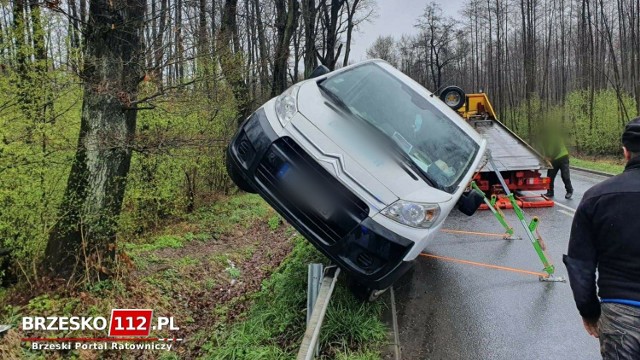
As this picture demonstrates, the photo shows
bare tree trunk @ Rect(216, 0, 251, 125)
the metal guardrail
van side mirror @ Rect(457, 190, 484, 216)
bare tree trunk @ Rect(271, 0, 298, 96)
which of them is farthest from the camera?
bare tree trunk @ Rect(271, 0, 298, 96)

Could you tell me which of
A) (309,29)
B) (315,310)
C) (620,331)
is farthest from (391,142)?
(309,29)

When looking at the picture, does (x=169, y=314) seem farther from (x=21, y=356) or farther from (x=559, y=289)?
(x=559, y=289)

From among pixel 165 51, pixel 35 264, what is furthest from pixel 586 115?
pixel 35 264

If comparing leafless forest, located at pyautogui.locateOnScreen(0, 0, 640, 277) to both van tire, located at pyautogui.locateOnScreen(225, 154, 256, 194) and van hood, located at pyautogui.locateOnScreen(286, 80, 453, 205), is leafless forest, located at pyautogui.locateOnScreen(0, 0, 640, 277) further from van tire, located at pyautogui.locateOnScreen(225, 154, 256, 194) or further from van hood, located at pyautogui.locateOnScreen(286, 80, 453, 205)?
van hood, located at pyautogui.locateOnScreen(286, 80, 453, 205)

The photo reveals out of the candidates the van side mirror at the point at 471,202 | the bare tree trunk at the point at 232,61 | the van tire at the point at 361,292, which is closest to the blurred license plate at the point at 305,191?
the van tire at the point at 361,292

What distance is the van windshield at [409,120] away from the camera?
4.00 metres

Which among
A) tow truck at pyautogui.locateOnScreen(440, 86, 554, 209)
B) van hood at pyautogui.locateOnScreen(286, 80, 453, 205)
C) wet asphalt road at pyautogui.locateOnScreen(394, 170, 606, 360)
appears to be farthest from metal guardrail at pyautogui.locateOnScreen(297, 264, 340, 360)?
tow truck at pyautogui.locateOnScreen(440, 86, 554, 209)

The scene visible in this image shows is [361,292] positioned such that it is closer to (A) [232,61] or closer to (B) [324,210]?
(B) [324,210]

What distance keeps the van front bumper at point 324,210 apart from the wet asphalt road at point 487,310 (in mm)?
898

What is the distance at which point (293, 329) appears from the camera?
3.63m

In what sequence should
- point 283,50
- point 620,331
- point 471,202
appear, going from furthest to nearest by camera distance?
point 283,50, point 471,202, point 620,331

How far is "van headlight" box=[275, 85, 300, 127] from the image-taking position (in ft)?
12.7

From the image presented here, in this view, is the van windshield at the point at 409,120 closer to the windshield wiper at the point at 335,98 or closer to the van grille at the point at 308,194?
the windshield wiper at the point at 335,98

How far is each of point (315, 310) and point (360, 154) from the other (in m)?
1.45
